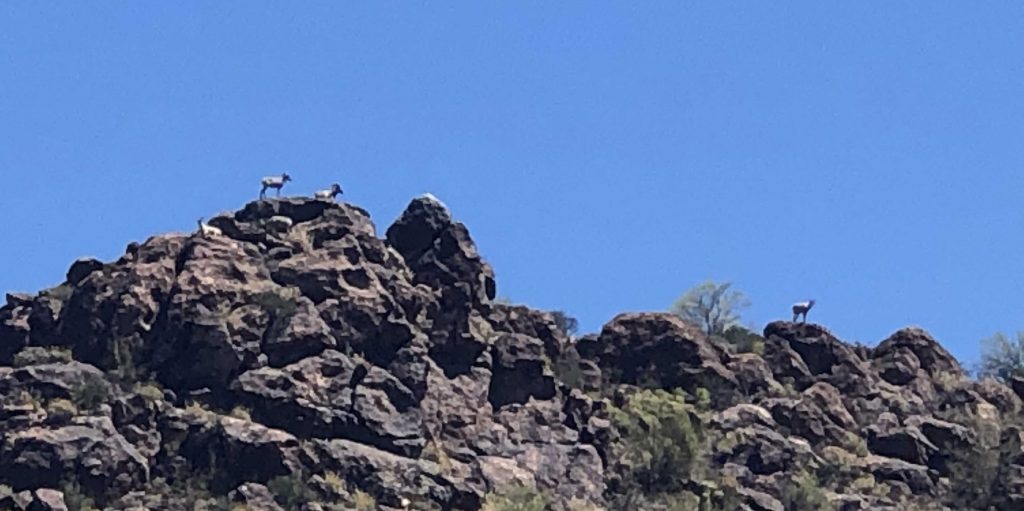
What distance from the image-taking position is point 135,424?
78.6 m

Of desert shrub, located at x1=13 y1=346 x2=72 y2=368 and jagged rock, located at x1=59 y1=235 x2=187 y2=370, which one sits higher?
jagged rock, located at x1=59 y1=235 x2=187 y2=370

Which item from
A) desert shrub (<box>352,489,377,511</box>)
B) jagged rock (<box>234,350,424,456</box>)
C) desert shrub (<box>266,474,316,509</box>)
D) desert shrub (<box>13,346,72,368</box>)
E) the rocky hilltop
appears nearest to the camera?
desert shrub (<box>352,489,377,511</box>)

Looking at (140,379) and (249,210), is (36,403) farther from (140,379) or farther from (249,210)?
(249,210)

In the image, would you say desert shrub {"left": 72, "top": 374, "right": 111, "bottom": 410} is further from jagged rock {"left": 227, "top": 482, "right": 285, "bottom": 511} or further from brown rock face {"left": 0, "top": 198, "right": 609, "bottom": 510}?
jagged rock {"left": 227, "top": 482, "right": 285, "bottom": 511}

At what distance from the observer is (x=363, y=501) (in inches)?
2958

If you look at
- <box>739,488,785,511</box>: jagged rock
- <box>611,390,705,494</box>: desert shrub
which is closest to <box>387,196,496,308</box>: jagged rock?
<box>611,390,705,494</box>: desert shrub

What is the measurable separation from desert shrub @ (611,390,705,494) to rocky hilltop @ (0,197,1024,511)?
107 mm

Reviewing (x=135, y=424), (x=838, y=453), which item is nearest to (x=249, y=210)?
(x=135, y=424)

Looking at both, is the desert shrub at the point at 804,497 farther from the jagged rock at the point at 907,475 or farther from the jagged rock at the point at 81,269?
the jagged rock at the point at 81,269

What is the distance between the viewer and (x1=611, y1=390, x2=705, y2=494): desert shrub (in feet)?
276

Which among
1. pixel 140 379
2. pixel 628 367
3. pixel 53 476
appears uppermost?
pixel 628 367

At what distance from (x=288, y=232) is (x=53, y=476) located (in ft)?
62.9

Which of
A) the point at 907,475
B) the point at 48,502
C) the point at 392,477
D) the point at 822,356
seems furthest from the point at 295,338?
the point at 822,356

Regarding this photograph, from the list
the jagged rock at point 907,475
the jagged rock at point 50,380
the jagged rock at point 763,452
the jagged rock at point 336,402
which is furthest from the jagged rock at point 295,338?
the jagged rock at point 907,475
